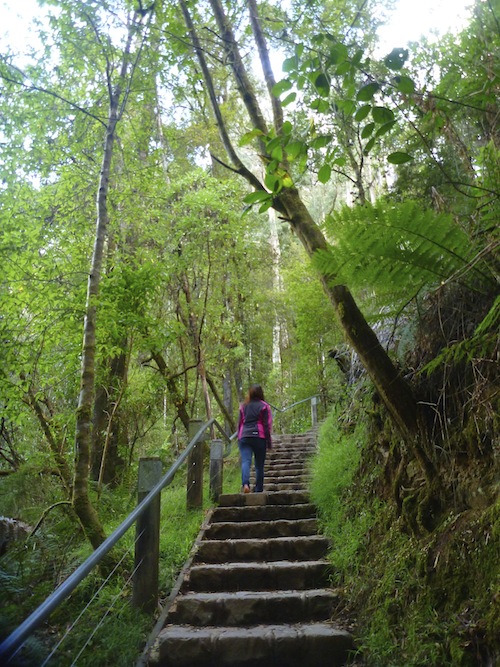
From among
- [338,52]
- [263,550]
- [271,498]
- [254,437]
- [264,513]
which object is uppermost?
[338,52]

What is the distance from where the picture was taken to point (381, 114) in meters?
1.75

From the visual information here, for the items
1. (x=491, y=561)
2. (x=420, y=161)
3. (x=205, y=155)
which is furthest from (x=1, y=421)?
(x=205, y=155)

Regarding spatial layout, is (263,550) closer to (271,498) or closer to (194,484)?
(271,498)

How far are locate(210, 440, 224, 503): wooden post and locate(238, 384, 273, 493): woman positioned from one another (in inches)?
11.8

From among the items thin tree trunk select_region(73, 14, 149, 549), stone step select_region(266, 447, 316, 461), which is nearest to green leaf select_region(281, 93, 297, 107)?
thin tree trunk select_region(73, 14, 149, 549)

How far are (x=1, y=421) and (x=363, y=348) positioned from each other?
499 centimetres

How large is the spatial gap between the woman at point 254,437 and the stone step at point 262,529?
1033 mm

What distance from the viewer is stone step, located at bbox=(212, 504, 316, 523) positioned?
5.16m

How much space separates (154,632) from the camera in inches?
122

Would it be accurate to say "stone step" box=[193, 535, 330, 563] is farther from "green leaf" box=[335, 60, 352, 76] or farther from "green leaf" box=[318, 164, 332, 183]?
"green leaf" box=[335, 60, 352, 76]

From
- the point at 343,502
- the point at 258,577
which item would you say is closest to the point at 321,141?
the point at 258,577

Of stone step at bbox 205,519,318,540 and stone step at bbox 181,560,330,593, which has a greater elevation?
stone step at bbox 205,519,318,540

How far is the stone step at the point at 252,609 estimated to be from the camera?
3365 millimetres

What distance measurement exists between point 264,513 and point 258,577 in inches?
53.6
